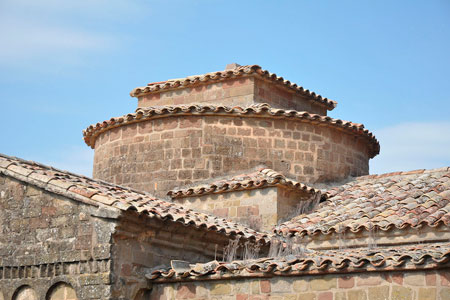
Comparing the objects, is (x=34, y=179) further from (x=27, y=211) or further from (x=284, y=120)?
(x=284, y=120)

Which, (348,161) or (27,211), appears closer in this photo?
(27,211)

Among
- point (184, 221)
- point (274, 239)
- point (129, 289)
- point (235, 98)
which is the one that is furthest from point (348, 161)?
point (129, 289)

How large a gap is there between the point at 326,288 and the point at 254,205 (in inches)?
165

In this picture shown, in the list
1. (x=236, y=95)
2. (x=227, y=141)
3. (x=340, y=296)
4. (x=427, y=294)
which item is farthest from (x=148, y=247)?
(x=236, y=95)

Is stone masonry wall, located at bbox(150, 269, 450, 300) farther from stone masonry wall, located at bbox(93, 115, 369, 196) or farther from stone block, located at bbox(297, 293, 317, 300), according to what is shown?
stone masonry wall, located at bbox(93, 115, 369, 196)

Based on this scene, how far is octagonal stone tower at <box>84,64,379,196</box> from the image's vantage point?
13398 mm

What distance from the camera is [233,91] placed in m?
14.7

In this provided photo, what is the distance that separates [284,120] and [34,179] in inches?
223

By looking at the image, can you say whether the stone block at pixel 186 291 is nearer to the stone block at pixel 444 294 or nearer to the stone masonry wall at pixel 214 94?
the stone block at pixel 444 294

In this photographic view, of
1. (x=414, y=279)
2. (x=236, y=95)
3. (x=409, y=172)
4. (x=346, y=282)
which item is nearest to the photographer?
(x=414, y=279)

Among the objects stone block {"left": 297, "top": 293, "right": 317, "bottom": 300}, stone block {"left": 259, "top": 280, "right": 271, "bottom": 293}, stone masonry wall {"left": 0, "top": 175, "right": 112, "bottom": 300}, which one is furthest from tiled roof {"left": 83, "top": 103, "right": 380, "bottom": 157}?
stone block {"left": 297, "top": 293, "right": 317, "bottom": 300}

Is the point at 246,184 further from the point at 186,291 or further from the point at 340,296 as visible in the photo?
the point at 340,296

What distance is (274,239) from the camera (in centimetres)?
1141

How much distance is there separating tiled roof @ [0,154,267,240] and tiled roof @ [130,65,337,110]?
4180 millimetres
